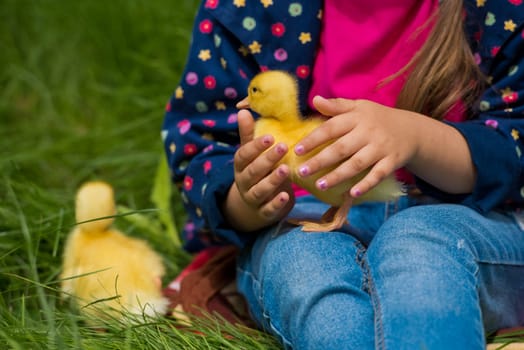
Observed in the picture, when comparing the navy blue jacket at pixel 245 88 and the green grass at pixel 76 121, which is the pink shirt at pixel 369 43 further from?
the green grass at pixel 76 121

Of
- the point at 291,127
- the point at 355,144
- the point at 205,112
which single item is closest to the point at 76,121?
the point at 205,112

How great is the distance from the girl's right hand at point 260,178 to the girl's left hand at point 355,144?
0.17 feet

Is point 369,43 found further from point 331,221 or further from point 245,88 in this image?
point 331,221

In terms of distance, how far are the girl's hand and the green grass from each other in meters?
0.35

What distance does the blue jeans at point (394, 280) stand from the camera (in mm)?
951

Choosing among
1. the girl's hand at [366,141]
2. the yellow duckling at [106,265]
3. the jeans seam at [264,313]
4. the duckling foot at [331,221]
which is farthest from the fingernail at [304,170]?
the yellow duckling at [106,265]

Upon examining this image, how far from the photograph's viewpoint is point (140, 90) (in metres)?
2.21

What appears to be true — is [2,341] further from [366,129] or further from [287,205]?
[366,129]

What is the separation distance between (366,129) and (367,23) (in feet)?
1.17

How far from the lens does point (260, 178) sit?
112cm

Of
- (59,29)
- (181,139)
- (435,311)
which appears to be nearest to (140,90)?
(59,29)

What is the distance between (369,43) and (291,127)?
1.02 ft

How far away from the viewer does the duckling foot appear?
112 centimetres

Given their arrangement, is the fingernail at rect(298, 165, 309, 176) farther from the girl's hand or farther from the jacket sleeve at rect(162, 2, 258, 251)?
the jacket sleeve at rect(162, 2, 258, 251)
